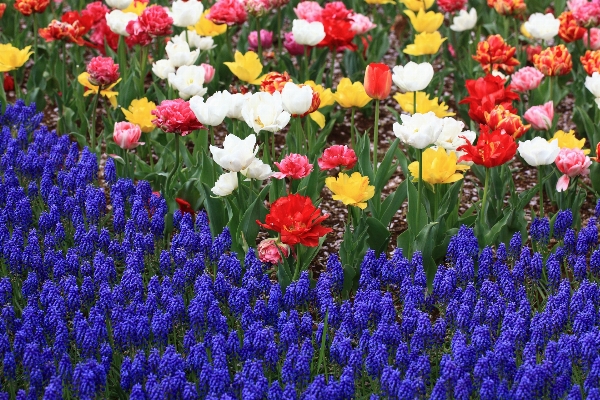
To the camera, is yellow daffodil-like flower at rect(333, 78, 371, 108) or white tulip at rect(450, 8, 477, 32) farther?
white tulip at rect(450, 8, 477, 32)

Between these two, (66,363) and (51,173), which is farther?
(51,173)

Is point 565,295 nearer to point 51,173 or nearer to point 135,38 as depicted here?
point 51,173

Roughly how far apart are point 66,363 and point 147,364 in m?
0.25

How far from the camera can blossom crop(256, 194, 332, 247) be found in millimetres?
3584

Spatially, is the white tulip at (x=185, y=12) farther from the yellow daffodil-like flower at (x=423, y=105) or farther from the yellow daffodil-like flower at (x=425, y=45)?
the yellow daffodil-like flower at (x=423, y=105)

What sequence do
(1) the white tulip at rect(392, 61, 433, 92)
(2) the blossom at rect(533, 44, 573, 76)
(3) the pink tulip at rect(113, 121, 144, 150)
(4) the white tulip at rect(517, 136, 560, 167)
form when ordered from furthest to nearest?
(2) the blossom at rect(533, 44, 573, 76)
(3) the pink tulip at rect(113, 121, 144, 150)
(1) the white tulip at rect(392, 61, 433, 92)
(4) the white tulip at rect(517, 136, 560, 167)

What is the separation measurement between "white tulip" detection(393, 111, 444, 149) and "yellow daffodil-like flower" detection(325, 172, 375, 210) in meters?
0.24

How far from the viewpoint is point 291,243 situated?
3598 mm

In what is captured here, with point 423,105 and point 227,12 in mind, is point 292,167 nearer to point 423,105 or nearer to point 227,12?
point 423,105

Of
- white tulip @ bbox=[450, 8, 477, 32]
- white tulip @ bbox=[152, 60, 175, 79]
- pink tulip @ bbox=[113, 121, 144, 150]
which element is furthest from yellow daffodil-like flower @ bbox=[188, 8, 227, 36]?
pink tulip @ bbox=[113, 121, 144, 150]

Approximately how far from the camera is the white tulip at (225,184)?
13.0ft

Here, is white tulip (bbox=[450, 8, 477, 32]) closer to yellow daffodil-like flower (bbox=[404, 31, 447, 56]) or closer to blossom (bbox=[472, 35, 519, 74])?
yellow daffodil-like flower (bbox=[404, 31, 447, 56])

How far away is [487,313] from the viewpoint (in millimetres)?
3352

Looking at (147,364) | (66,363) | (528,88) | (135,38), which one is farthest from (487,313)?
(135,38)
